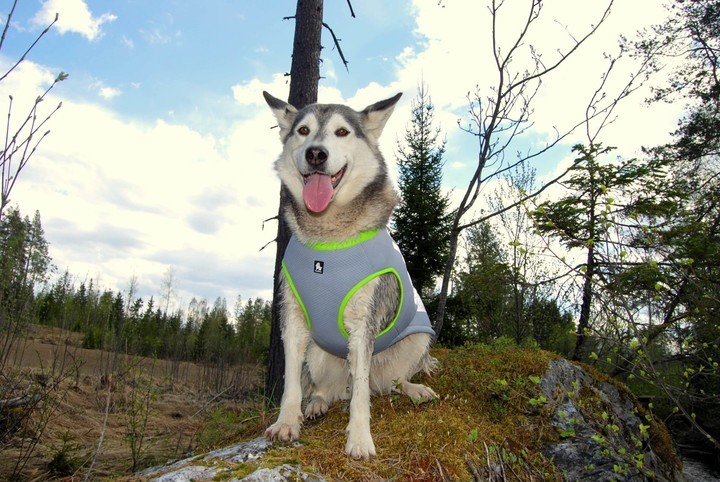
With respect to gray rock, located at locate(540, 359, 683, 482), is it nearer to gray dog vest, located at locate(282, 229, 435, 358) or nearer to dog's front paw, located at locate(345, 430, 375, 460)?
dog's front paw, located at locate(345, 430, 375, 460)

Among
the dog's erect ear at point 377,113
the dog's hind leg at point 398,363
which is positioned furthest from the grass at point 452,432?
the dog's erect ear at point 377,113

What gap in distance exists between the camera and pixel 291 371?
3.83m

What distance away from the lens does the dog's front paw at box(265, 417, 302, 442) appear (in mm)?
3443

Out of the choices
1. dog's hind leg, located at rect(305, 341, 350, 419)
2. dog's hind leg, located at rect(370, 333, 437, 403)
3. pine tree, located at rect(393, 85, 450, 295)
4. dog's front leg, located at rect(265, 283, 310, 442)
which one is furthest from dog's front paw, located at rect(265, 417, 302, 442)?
pine tree, located at rect(393, 85, 450, 295)

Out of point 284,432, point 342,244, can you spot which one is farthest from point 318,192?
point 284,432

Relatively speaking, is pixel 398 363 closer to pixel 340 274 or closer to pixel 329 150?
pixel 340 274

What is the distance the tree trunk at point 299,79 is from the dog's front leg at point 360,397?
354 cm

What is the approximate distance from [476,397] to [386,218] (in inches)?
74.4

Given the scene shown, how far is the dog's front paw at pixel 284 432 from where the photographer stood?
3443mm

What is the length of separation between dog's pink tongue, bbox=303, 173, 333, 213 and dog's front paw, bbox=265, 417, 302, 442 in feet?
5.59

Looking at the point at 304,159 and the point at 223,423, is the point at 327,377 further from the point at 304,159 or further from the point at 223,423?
the point at 304,159

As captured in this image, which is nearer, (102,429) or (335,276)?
(102,429)

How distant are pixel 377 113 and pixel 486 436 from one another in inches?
119

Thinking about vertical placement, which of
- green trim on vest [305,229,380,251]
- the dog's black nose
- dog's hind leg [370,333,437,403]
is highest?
the dog's black nose
